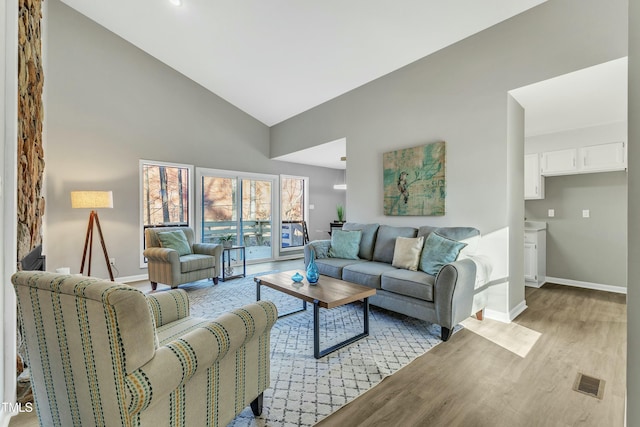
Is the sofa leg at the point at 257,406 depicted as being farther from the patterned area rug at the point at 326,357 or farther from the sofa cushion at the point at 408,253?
the sofa cushion at the point at 408,253

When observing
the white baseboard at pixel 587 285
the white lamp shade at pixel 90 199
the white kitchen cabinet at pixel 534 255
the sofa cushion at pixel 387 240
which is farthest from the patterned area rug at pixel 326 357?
the white baseboard at pixel 587 285

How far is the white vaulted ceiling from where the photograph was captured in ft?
9.96

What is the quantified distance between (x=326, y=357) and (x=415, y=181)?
8.29ft

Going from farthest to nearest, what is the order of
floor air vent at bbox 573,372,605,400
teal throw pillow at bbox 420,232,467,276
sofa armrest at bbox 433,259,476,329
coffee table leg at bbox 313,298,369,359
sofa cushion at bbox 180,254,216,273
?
1. sofa cushion at bbox 180,254,216,273
2. teal throw pillow at bbox 420,232,467,276
3. sofa armrest at bbox 433,259,476,329
4. coffee table leg at bbox 313,298,369,359
5. floor air vent at bbox 573,372,605,400

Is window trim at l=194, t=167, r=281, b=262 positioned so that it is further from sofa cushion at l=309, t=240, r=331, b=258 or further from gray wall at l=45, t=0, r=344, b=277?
sofa cushion at l=309, t=240, r=331, b=258

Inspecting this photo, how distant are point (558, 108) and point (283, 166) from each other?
200 inches

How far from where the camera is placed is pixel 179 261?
13.2 feet

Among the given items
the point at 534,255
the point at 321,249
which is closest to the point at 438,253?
the point at 321,249

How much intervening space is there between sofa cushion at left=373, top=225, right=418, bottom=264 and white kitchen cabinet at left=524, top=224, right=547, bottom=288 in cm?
202

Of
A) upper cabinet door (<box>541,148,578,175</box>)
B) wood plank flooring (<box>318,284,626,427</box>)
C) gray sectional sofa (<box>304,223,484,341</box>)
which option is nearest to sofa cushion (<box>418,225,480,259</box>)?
gray sectional sofa (<box>304,223,484,341</box>)

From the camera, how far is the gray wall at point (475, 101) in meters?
2.60

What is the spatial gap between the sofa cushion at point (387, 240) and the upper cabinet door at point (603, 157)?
271 centimetres

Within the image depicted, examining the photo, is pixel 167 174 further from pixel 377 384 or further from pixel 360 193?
pixel 377 384

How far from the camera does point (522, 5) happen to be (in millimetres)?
2789
